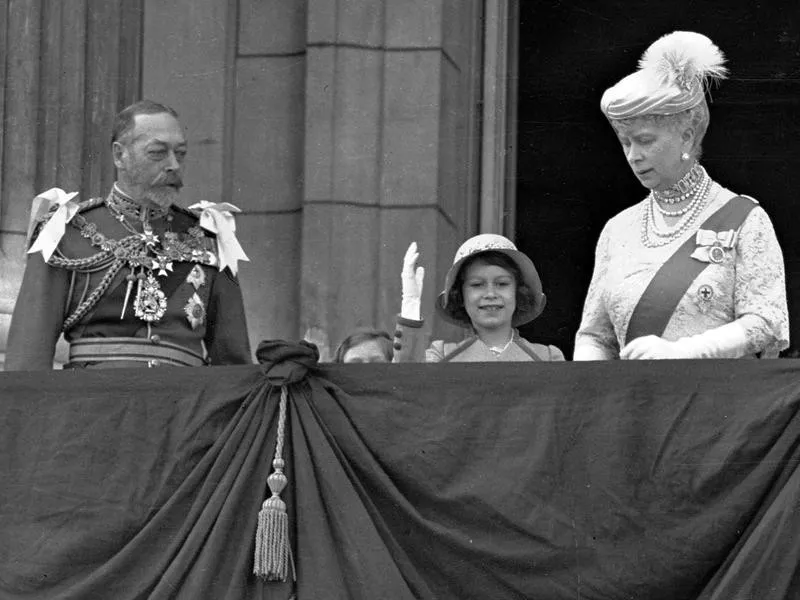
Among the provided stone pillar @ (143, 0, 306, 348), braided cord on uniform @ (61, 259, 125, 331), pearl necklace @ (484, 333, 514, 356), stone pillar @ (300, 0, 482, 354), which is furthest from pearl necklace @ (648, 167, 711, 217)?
stone pillar @ (143, 0, 306, 348)

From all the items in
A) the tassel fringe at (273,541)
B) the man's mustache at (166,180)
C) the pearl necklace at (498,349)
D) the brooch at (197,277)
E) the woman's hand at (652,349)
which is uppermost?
the man's mustache at (166,180)

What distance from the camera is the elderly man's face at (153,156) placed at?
902cm

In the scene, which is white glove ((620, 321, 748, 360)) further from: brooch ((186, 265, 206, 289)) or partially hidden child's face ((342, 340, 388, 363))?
brooch ((186, 265, 206, 289))

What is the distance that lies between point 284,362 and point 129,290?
106 centimetres

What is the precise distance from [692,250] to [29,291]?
83.2 inches

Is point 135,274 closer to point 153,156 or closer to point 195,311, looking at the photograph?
point 195,311

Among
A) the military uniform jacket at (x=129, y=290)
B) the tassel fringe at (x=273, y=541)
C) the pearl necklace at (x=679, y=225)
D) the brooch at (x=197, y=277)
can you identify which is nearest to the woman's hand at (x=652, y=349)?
the pearl necklace at (x=679, y=225)

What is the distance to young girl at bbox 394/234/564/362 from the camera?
28.9ft

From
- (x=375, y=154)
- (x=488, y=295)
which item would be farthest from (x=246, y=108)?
(x=488, y=295)

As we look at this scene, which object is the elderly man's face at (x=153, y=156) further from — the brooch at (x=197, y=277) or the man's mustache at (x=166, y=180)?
the brooch at (x=197, y=277)

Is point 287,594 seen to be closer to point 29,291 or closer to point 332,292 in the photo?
point 29,291

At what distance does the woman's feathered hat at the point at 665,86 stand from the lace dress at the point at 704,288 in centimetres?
29

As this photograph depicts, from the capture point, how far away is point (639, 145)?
8391 millimetres

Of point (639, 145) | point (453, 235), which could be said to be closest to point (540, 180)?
point (453, 235)
